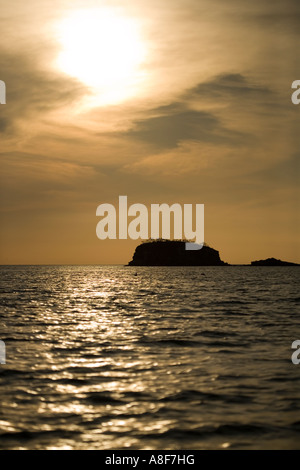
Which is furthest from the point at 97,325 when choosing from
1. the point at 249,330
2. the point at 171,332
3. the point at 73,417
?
the point at 73,417

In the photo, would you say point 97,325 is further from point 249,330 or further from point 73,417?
point 73,417
